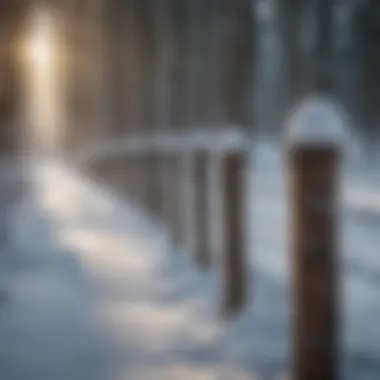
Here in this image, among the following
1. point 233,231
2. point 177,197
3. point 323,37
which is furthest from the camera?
point 323,37

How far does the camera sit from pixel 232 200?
602 cm

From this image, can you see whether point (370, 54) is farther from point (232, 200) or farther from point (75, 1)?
point (232, 200)

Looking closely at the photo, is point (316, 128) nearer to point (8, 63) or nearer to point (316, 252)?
point (316, 252)

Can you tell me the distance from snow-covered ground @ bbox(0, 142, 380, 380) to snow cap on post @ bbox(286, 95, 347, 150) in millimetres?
1328

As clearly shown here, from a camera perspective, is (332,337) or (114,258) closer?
(332,337)

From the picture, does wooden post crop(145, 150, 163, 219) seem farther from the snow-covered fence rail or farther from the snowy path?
the snowy path

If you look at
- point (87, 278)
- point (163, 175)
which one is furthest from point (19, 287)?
point (163, 175)

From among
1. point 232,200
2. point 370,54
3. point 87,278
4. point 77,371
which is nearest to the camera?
point 77,371

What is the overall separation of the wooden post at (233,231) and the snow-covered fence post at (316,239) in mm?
1810

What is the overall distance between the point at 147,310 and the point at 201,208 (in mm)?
1548

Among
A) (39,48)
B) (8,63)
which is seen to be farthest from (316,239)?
(39,48)

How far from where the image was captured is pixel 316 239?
416 cm

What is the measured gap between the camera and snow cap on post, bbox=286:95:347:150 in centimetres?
412

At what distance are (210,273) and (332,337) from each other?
141 inches
